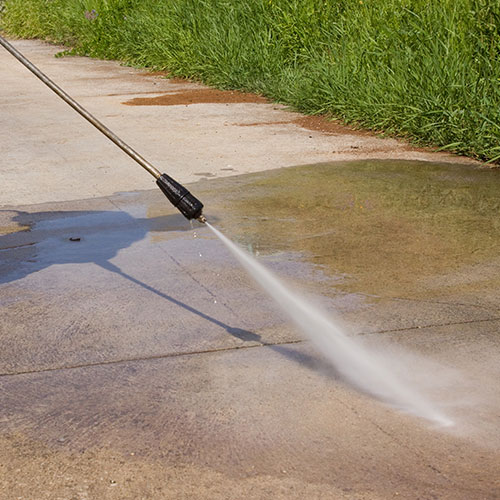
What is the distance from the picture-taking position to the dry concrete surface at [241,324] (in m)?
2.79

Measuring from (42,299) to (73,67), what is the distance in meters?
10.9

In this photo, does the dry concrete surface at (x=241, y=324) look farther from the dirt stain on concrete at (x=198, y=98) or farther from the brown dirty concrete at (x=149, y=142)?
the dirt stain on concrete at (x=198, y=98)

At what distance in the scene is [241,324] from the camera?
13.0 feet

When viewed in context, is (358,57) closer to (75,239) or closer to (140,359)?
(75,239)

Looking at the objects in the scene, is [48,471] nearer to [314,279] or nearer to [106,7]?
[314,279]

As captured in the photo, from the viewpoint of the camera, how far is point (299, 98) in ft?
31.2

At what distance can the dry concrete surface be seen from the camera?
9.16ft

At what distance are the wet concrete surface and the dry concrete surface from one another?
0.04 feet

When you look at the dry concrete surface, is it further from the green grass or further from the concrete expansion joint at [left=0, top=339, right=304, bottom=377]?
the green grass

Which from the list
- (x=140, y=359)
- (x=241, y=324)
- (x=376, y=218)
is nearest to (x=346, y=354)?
(x=241, y=324)

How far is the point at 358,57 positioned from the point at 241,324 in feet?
18.7

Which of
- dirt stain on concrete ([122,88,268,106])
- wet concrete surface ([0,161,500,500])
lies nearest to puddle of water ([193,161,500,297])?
wet concrete surface ([0,161,500,500])

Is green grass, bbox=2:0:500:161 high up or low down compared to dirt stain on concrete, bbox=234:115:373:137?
up

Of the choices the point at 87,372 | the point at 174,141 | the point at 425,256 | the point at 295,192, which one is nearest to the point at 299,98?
the point at 174,141
